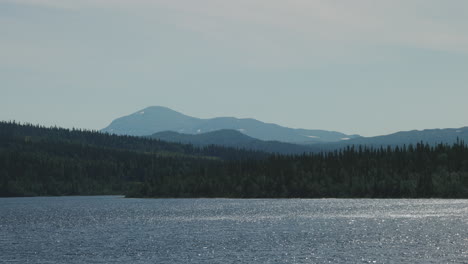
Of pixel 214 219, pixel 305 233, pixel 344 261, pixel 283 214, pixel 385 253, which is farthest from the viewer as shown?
pixel 283 214

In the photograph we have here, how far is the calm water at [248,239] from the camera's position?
91625mm

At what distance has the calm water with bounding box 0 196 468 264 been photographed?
301 ft

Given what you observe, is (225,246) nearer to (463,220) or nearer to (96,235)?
(96,235)

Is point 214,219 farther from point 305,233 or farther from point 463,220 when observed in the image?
point 463,220

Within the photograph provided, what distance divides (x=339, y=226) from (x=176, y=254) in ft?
176

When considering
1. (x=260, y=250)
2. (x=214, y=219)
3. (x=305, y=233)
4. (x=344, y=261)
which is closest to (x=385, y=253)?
(x=344, y=261)

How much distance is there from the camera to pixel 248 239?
11738 cm

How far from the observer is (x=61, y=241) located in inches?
4715

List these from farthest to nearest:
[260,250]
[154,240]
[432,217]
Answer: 1. [432,217]
2. [154,240]
3. [260,250]

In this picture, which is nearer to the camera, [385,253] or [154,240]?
[385,253]

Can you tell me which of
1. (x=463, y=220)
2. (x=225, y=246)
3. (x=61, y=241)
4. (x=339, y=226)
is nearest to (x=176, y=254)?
(x=225, y=246)

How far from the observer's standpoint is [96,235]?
430 ft

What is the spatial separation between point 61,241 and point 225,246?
3191 centimetres

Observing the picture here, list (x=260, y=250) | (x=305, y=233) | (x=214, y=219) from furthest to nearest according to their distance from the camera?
(x=214, y=219) < (x=305, y=233) < (x=260, y=250)
